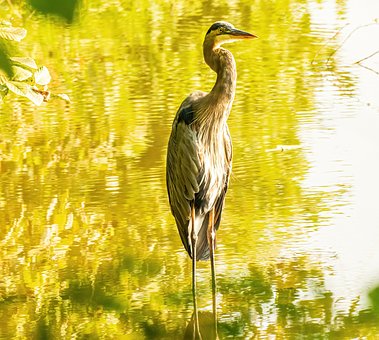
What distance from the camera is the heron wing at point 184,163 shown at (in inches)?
169

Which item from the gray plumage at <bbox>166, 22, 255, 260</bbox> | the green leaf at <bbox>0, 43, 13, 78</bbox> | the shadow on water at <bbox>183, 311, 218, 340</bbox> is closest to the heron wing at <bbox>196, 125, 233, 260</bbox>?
the gray plumage at <bbox>166, 22, 255, 260</bbox>

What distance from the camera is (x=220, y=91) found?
4.32 metres

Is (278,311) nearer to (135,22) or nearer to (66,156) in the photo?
(66,156)

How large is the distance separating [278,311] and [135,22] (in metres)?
6.19

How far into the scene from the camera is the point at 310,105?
23.6 feet

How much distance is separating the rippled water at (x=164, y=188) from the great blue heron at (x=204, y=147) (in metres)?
0.32

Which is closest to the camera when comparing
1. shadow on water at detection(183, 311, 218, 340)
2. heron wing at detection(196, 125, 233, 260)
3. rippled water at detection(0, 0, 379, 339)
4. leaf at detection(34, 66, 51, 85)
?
leaf at detection(34, 66, 51, 85)

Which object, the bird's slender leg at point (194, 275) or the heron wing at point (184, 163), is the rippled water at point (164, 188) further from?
the heron wing at point (184, 163)

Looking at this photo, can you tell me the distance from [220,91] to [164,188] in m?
1.57

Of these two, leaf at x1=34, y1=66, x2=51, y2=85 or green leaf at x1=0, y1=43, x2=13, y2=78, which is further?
leaf at x1=34, y1=66, x2=51, y2=85

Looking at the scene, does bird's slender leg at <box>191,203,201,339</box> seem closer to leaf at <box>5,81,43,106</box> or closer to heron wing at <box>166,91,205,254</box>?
heron wing at <box>166,91,205,254</box>

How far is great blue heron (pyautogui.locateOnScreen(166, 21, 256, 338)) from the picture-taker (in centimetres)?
430

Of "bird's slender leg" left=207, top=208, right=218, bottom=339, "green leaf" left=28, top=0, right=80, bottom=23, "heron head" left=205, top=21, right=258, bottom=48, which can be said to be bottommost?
"bird's slender leg" left=207, top=208, right=218, bottom=339

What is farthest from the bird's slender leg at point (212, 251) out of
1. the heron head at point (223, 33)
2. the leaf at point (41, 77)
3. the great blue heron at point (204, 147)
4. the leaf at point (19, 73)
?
the leaf at point (19, 73)
